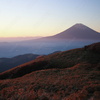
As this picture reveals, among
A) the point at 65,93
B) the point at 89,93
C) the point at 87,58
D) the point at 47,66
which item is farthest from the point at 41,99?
the point at 87,58

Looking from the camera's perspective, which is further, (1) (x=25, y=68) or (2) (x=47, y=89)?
(1) (x=25, y=68)

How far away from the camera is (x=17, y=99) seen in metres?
11.9

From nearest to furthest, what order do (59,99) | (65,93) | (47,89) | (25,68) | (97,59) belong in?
(59,99), (65,93), (47,89), (97,59), (25,68)

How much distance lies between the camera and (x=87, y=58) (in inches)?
1224

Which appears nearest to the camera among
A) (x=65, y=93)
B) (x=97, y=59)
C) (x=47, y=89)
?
(x=65, y=93)

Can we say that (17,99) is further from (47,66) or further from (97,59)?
(97,59)

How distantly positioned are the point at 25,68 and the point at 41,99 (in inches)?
850

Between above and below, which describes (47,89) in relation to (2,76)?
above

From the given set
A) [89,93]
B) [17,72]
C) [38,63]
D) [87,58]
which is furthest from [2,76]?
[89,93]

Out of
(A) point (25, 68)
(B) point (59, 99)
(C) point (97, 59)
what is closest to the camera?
(B) point (59, 99)

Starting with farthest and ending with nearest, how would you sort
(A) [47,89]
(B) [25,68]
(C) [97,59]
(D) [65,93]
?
(B) [25,68] → (C) [97,59] → (A) [47,89] → (D) [65,93]

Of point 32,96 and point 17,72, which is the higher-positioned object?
point 32,96

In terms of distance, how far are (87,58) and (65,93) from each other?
68.4ft

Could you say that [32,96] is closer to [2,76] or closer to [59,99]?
[59,99]
